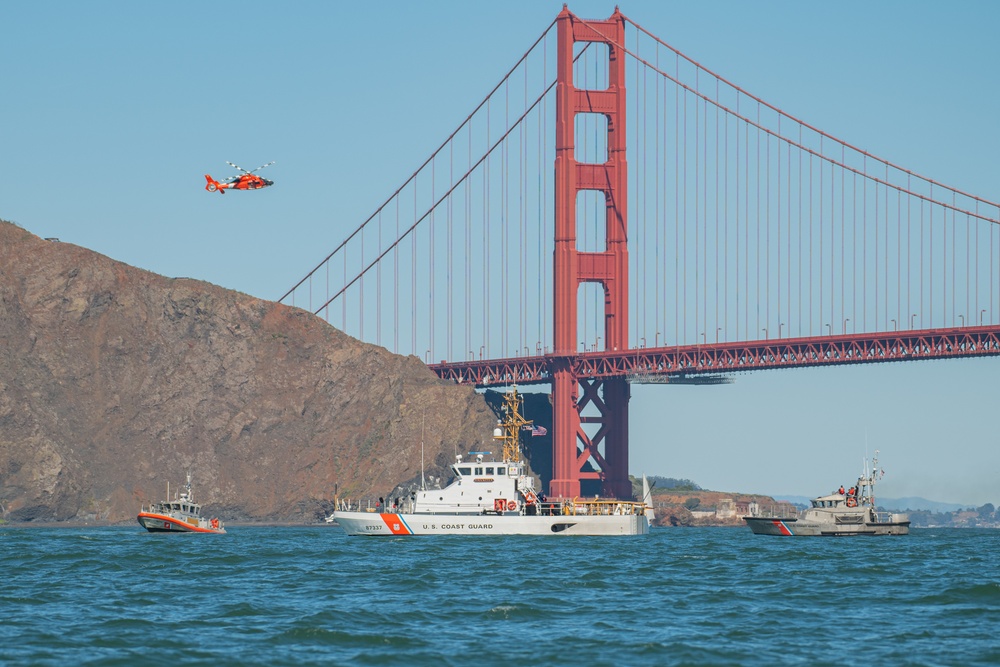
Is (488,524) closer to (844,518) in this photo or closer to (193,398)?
(844,518)

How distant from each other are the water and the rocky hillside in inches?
3133

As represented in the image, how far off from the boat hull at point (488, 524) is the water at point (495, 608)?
58.7ft

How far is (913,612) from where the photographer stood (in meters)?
49.9

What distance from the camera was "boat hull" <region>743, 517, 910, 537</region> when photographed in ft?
357

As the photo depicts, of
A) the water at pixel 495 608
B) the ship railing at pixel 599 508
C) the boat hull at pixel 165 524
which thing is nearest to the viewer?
the water at pixel 495 608

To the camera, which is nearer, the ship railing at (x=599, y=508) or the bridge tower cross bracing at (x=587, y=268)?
the ship railing at (x=599, y=508)

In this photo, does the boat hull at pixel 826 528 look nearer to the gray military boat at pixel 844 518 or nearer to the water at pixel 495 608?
the gray military boat at pixel 844 518

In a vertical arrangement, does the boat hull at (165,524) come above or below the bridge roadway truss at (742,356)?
below

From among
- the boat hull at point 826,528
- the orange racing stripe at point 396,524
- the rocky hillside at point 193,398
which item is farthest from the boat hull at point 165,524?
the rocky hillside at point 193,398

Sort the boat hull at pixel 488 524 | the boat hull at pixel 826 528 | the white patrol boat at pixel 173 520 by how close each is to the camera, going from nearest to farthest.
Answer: the boat hull at pixel 488 524 < the boat hull at pixel 826 528 < the white patrol boat at pixel 173 520

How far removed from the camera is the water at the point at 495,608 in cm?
4078

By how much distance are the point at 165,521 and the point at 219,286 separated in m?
68.1

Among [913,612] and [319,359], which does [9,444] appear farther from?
[913,612]

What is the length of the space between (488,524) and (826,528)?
2469 centimetres
